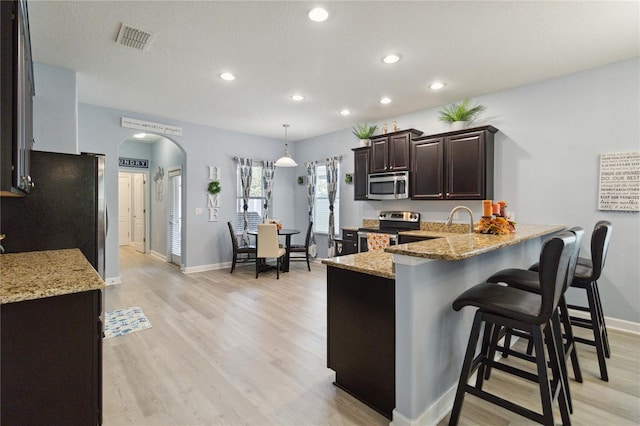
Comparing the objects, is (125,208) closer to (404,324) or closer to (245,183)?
(245,183)

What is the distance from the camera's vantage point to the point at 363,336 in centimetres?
201

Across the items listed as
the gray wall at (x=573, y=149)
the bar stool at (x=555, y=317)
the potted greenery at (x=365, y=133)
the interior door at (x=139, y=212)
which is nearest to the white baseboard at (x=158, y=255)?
the interior door at (x=139, y=212)

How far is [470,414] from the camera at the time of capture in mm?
1945

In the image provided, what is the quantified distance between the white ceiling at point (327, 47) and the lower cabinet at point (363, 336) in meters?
2.03

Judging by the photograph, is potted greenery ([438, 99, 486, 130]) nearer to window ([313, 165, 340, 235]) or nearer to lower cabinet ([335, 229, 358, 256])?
lower cabinet ([335, 229, 358, 256])

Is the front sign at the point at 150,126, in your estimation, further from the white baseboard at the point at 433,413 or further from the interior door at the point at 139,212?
the white baseboard at the point at 433,413

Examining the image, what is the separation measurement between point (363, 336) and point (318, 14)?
2.36 m

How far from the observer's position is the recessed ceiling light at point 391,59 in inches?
124

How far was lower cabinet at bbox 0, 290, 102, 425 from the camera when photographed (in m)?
1.22

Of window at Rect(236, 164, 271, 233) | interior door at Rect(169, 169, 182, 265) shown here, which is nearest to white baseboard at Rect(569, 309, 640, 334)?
window at Rect(236, 164, 271, 233)

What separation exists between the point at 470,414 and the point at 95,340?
2076mm

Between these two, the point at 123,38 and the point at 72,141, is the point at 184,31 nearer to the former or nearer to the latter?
the point at 123,38

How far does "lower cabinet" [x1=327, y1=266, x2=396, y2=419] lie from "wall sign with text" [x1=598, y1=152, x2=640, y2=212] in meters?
3.06

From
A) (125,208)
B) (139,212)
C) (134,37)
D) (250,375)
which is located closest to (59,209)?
(134,37)
